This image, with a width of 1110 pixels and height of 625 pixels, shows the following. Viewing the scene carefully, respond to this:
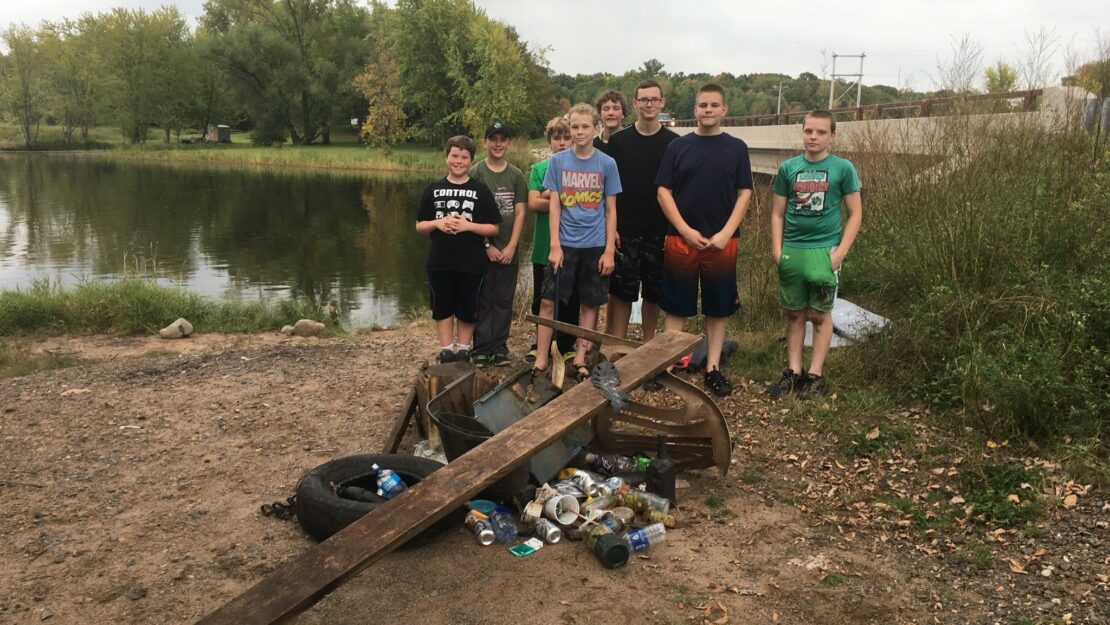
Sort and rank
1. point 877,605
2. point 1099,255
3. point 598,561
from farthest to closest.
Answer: point 1099,255
point 598,561
point 877,605

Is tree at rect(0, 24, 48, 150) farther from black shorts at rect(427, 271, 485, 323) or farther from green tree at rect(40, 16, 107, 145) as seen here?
black shorts at rect(427, 271, 485, 323)

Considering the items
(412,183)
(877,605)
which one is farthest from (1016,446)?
(412,183)

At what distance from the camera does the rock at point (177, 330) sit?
9.10 m

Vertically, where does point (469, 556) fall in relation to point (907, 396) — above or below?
below

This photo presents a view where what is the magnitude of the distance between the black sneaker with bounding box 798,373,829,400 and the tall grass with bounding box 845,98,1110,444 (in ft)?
1.24

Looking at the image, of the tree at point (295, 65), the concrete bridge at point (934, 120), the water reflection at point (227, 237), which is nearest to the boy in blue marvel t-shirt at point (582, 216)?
the concrete bridge at point (934, 120)

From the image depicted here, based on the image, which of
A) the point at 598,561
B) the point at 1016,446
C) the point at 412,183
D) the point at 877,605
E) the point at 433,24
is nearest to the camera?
the point at 877,605

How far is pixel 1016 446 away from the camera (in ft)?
14.2

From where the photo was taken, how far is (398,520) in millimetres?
2828

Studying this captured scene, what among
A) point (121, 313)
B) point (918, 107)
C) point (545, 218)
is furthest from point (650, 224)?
point (918, 107)

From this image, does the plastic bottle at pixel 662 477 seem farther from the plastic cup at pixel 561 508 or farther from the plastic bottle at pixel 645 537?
the plastic cup at pixel 561 508

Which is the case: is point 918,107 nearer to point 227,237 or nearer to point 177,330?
point 177,330

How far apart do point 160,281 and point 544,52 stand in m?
48.6

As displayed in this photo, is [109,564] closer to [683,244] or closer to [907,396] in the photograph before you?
[683,244]
